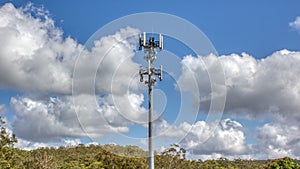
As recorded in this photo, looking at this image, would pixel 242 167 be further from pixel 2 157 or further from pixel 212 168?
pixel 2 157

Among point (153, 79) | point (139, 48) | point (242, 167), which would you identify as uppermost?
point (242, 167)

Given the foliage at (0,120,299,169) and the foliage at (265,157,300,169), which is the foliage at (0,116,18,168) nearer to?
the foliage at (0,120,299,169)

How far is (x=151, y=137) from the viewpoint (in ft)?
46.0

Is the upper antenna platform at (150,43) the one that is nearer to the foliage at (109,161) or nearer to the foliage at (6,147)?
the foliage at (109,161)

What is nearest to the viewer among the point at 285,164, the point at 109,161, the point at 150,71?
the point at 150,71

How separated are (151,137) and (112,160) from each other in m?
47.5

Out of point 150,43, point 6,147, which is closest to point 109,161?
point 6,147

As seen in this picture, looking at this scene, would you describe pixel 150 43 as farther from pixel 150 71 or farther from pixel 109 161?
pixel 109 161

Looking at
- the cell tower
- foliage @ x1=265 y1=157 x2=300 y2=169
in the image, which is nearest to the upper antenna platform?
the cell tower

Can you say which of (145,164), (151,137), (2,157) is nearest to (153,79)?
(151,137)

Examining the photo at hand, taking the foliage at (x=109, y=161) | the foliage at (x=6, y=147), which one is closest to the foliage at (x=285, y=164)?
the foliage at (x=109, y=161)

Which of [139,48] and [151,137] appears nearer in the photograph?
[151,137]

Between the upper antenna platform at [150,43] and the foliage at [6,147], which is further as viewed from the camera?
the foliage at [6,147]

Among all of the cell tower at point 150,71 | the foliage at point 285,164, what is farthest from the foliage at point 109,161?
the cell tower at point 150,71
